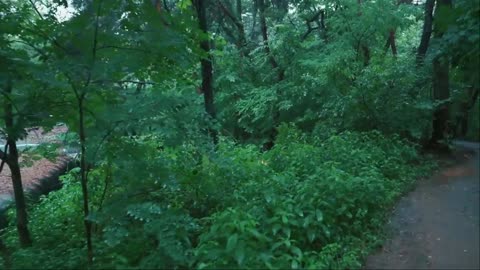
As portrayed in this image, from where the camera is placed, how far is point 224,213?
203 inches

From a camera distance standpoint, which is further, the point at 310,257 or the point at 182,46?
the point at 182,46

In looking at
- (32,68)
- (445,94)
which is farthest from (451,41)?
(445,94)

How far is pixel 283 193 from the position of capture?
6.11 metres

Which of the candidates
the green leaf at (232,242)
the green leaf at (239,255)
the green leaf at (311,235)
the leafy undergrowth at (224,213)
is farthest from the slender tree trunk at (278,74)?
the green leaf at (239,255)

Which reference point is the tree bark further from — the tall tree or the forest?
the tall tree

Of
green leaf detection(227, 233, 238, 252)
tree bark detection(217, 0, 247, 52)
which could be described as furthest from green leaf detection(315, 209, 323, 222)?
tree bark detection(217, 0, 247, 52)

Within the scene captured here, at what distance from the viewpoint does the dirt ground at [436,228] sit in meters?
4.93

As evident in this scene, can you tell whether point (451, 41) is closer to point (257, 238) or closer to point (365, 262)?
point (365, 262)

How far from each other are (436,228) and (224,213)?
9.36ft

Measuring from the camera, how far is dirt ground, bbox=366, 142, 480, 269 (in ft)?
16.2

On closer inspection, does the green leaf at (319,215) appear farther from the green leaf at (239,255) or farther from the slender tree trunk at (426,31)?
the slender tree trunk at (426,31)

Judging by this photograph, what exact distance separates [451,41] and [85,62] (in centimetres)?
390

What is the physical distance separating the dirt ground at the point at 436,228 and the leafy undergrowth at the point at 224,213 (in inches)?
9.3

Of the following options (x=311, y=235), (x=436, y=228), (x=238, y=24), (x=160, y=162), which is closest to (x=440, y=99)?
(x=436, y=228)
